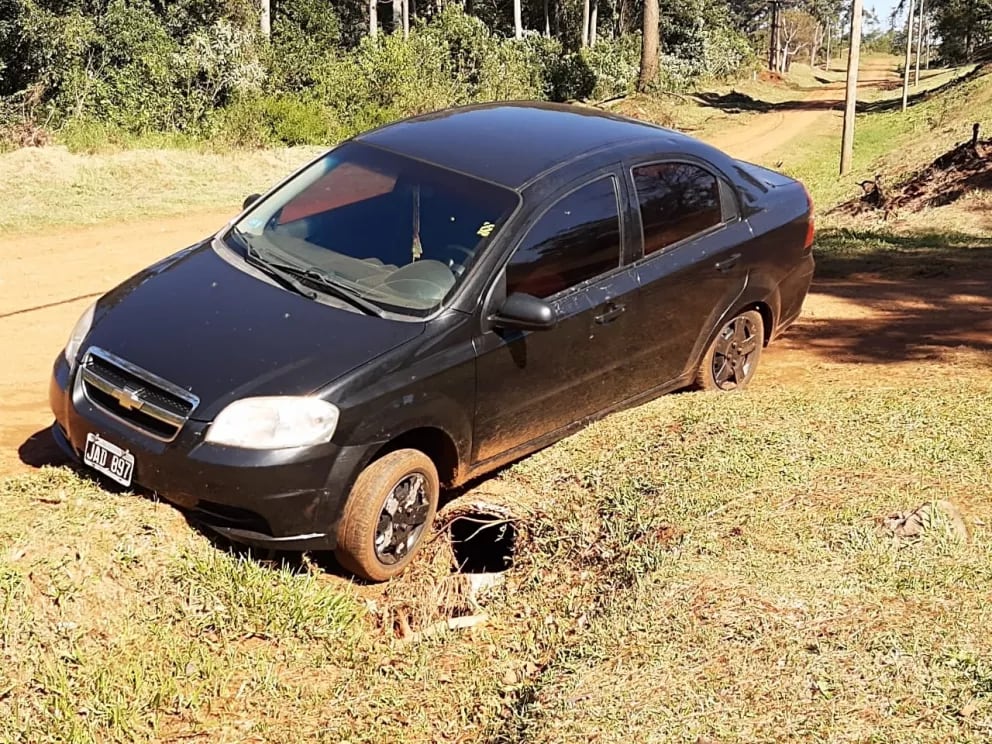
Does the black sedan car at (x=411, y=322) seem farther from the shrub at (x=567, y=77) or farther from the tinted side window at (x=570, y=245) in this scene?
the shrub at (x=567, y=77)

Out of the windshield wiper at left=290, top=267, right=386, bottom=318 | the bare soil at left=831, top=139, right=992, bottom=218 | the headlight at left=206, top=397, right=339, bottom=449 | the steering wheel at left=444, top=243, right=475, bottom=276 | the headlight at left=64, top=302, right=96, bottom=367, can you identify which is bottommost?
the bare soil at left=831, top=139, right=992, bottom=218

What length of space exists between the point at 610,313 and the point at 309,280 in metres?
1.60

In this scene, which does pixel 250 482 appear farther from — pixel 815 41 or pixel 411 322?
pixel 815 41

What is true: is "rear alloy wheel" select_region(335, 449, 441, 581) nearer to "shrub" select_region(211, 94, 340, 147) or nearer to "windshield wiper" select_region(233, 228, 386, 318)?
"windshield wiper" select_region(233, 228, 386, 318)

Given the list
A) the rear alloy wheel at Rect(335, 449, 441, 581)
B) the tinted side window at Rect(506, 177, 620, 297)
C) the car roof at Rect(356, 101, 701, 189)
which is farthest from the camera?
the car roof at Rect(356, 101, 701, 189)

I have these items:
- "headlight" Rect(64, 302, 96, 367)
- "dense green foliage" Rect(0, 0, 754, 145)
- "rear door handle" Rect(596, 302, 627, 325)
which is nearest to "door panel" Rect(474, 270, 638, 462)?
"rear door handle" Rect(596, 302, 627, 325)

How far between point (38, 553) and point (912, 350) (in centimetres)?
637

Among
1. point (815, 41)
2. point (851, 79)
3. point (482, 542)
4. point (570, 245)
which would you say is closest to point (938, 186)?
point (851, 79)

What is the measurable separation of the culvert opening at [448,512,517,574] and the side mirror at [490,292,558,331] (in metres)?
1.04

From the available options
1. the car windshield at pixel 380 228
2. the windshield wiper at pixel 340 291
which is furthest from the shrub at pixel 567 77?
the windshield wiper at pixel 340 291

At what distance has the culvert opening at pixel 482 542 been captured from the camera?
5.56 meters

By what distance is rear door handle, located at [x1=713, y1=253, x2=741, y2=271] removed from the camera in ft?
21.3

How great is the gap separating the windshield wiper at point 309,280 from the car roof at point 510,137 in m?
0.97

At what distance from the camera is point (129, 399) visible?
4.67 m
